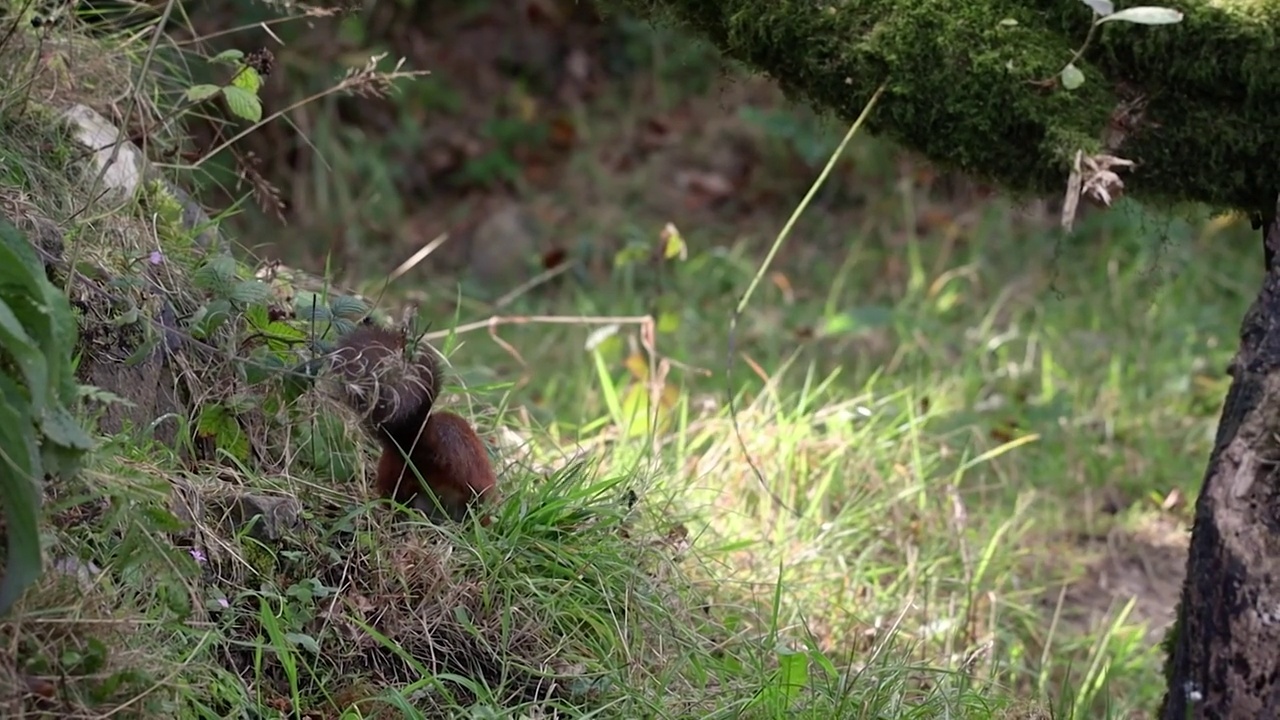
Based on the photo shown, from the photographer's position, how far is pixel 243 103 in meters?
2.81

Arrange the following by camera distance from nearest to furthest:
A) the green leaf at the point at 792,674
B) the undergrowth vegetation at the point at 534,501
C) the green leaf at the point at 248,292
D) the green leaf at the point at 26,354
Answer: the green leaf at the point at 26,354 → the undergrowth vegetation at the point at 534,501 → the green leaf at the point at 792,674 → the green leaf at the point at 248,292

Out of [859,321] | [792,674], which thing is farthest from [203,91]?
[859,321]

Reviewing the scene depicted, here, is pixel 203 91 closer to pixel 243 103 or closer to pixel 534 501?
pixel 243 103

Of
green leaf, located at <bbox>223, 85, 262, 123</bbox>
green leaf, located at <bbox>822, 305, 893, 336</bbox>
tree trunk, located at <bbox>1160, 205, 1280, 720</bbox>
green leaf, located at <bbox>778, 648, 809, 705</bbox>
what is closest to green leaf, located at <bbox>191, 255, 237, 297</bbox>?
green leaf, located at <bbox>223, 85, 262, 123</bbox>

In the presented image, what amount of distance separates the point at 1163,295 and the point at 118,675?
435 cm

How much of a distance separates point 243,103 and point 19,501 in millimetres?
1221

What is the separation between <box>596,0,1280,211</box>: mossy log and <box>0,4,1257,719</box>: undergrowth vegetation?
0.83 ft

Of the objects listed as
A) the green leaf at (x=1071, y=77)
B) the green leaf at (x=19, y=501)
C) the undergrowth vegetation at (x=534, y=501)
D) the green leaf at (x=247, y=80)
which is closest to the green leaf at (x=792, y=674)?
the undergrowth vegetation at (x=534, y=501)

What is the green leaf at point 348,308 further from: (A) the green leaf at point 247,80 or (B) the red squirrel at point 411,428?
(A) the green leaf at point 247,80

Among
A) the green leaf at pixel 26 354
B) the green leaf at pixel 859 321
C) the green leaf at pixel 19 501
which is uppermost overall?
the green leaf at pixel 26 354

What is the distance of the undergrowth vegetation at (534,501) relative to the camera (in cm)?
210

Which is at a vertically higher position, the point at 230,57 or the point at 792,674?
the point at 230,57

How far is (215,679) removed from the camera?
6.95ft

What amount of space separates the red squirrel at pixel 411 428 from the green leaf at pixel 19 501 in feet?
2.05
